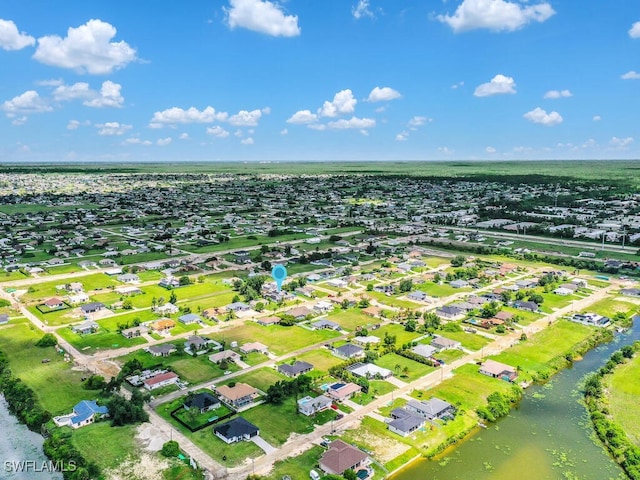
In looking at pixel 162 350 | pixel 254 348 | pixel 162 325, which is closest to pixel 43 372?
pixel 162 350

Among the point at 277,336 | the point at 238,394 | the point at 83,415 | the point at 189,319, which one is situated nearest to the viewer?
the point at 83,415

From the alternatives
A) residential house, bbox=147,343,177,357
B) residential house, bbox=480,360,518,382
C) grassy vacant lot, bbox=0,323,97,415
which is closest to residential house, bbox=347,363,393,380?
residential house, bbox=480,360,518,382

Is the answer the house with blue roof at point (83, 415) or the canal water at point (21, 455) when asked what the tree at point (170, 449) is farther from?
the house with blue roof at point (83, 415)

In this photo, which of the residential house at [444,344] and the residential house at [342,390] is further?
the residential house at [444,344]

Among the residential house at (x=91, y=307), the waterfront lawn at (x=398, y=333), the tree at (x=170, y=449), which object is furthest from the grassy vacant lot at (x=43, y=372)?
the waterfront lawn at (x=398, y=333)

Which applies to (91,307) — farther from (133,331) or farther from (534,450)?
(534,450)

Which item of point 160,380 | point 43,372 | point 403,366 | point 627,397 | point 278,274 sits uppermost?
point 278,274
